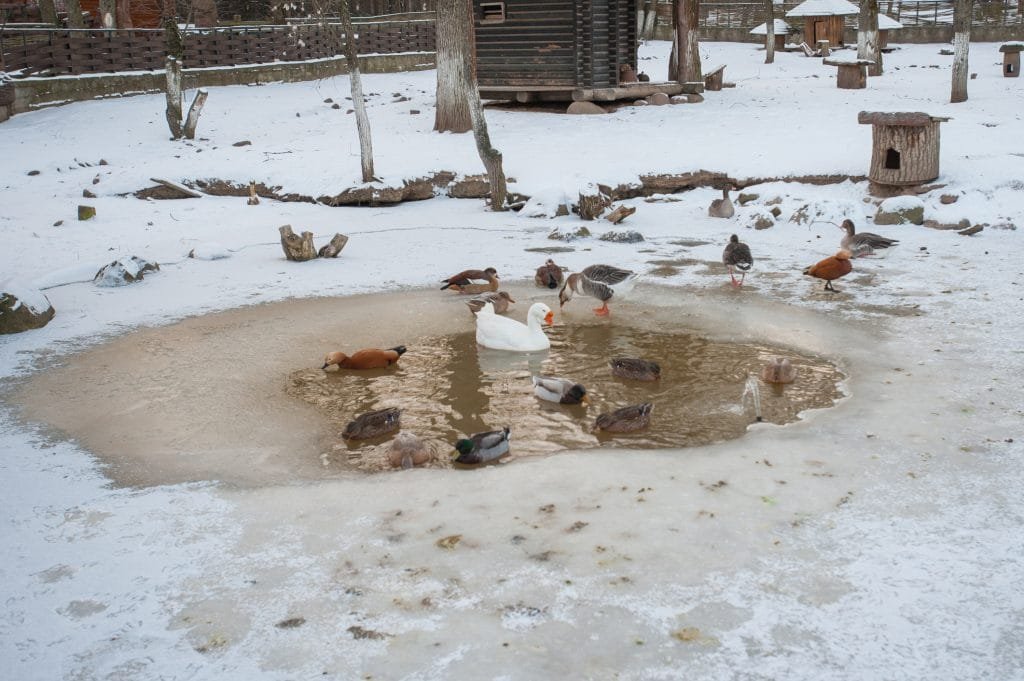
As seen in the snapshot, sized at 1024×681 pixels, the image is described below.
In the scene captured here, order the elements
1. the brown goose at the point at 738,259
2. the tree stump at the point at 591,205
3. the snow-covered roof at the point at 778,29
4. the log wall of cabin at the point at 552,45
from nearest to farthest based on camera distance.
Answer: the brown goose at the point at 738,259
the tree stump at the point at 591,205
the log wall of cabin at the point at 552,45
the snow-covered roof at the point at 778,29

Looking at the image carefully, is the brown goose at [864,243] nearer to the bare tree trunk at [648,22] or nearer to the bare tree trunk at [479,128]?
the bare tree trunk at [479,128]

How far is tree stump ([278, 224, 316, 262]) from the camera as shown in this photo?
13.9 meters

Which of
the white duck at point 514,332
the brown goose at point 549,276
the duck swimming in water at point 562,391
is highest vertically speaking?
the brown goose at point 549,276

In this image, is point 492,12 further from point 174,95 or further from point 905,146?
point 905,146

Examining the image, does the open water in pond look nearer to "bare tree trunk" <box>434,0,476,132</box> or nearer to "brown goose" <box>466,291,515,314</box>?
"brown goose" <box>466,291,515,314</box>

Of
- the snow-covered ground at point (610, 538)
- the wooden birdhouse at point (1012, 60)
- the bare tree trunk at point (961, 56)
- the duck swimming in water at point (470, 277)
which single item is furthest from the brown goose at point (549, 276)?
the wooden birdhouse at point (1012, 60)

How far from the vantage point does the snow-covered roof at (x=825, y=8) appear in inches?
1519

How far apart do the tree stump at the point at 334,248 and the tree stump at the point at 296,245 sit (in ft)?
0.57

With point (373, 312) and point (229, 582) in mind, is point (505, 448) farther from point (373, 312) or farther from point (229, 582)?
point (373, 312)

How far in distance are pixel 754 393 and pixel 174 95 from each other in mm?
18997

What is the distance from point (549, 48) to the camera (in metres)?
24.8

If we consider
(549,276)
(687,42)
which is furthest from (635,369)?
(687,42)

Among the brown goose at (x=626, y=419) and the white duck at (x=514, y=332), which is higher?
the white duck at (x=514, y=332)

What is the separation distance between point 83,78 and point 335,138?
368 inches
